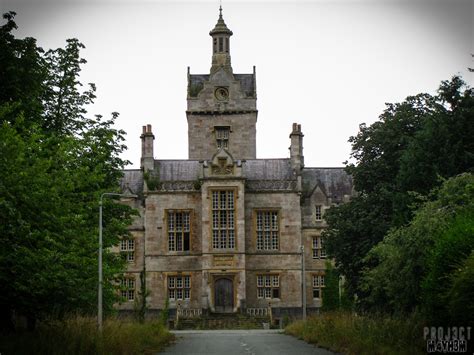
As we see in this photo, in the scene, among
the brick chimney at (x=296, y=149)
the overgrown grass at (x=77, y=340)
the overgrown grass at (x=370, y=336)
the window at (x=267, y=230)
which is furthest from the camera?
the brick chimney at (x=296, y=149)

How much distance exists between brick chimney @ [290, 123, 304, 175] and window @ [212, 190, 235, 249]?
743cm

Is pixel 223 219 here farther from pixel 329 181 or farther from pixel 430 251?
pixel 430 251

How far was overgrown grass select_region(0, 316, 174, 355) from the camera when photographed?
19109mm

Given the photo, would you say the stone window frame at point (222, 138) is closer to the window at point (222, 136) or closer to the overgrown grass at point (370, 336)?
the window at point (222, 136)

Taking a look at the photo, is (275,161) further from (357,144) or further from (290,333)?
(290,333)

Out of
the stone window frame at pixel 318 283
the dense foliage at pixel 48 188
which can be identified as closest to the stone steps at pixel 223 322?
the stone window frame at pixel 318 283

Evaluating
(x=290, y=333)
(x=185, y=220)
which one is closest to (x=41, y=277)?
(x=290, y=333)

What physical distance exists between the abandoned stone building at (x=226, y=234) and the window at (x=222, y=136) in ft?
10.5

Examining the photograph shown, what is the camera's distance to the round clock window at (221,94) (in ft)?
214

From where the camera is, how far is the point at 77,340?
2061 cm

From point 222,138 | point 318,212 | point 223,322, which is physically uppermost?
point 222,138

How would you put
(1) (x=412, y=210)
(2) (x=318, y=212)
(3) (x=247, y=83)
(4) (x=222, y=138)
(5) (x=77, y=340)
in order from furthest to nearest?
(3) (x=247, y=83), (4) (x=222, y=138), (2) (x=318, y=212), (1) (x=412, y=210), (5) (x=77, y=340)

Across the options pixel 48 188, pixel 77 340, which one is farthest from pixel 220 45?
pixel 77 340

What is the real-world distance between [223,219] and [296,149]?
9663 mm
